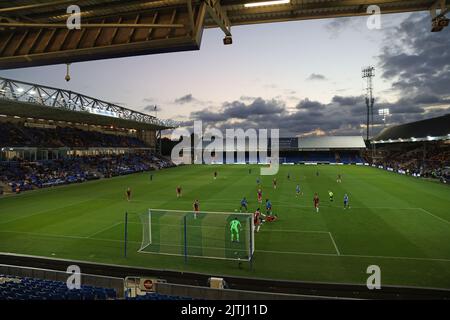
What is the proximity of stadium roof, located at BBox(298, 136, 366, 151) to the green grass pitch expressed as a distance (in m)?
67.9

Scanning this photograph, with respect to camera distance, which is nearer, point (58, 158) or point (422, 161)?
point (58, 158)

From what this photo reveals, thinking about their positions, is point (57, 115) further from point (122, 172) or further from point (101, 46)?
point (101, 46)

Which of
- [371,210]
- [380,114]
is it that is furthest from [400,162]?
[371,210]

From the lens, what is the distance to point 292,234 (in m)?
19.6

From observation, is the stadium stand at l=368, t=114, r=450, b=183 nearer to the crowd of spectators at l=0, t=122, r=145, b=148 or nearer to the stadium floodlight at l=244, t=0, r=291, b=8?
the stadium floodlight at l=244, t=0, r=291, b=8

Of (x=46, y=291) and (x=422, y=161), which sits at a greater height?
(x=422, y=161)

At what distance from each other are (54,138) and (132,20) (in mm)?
57986

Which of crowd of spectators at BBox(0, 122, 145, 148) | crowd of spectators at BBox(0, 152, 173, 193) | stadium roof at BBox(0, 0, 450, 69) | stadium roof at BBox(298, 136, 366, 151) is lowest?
crowd of spectators at BBox(0, 152, 173, 193)

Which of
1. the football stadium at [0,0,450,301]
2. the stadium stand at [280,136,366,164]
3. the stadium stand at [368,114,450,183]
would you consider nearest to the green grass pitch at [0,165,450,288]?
the football stadium at [0,0,450,301]

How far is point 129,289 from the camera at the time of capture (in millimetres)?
9328

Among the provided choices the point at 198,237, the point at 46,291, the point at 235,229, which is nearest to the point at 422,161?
the point at 235,229

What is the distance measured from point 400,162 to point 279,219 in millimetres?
62586

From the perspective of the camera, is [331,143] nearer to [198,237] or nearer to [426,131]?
[426,131]

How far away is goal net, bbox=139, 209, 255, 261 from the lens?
16141mm
